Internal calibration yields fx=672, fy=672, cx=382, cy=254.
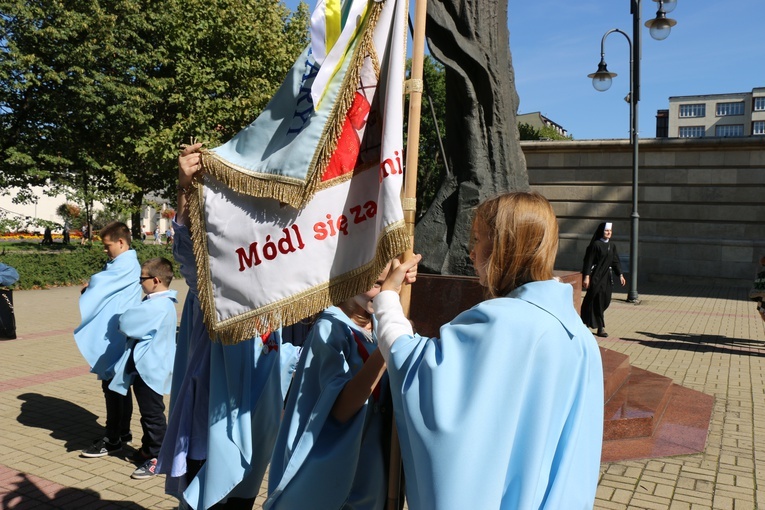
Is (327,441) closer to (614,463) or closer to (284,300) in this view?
(284,300)

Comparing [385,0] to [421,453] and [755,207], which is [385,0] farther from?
[755,207]

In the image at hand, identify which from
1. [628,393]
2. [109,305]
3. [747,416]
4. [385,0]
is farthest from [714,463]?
[109,305]

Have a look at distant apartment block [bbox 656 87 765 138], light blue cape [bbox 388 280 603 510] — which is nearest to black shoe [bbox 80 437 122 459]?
light blue cape [bbox 388 280 603 510]

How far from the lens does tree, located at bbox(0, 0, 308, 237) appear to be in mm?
19844

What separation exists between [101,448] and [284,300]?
3.67 m

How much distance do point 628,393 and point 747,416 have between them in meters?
1.27

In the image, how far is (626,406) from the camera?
5879 millimetres

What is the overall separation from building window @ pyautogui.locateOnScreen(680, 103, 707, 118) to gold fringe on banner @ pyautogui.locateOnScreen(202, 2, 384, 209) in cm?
10840

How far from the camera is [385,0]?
8.27 feet

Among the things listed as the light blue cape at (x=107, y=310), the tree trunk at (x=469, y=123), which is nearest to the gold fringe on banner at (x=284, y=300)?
the light blue cape at (x=107, y=310)

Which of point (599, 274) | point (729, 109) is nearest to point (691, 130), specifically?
point (729, 109)

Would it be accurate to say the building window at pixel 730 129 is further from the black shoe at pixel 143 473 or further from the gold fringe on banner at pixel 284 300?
the gold fringe on banner at pixel 284 300

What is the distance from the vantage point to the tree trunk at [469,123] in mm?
6012

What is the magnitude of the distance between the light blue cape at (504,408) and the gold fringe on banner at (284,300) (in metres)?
0.55
